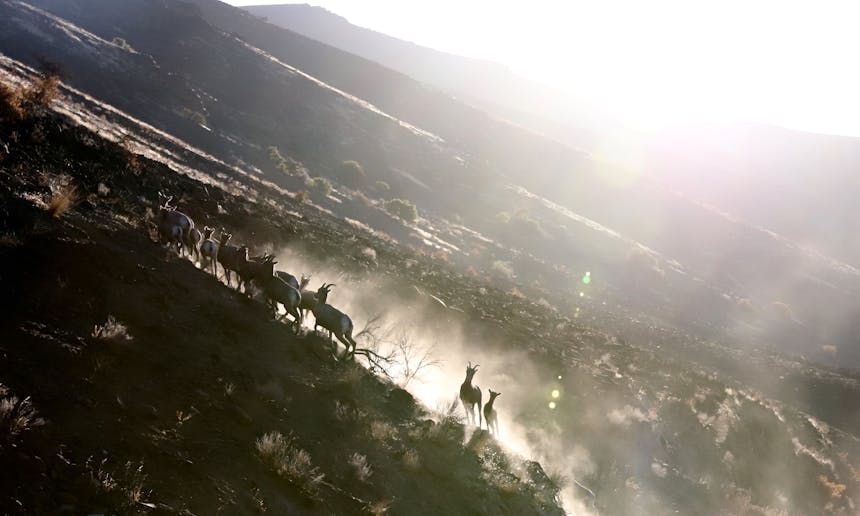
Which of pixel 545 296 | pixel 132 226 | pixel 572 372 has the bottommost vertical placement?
pixel 545 296

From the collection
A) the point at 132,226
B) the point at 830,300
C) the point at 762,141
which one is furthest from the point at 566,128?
the point at 132,226

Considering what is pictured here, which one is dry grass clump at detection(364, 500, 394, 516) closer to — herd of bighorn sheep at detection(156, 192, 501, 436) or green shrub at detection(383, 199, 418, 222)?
herd of bighorn sheep at detection(156, 192, 501, 436)

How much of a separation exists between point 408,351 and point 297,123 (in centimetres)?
5950

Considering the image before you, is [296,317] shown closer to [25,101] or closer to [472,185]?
[25,101]

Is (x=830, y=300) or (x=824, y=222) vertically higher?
(x=824, y=222)

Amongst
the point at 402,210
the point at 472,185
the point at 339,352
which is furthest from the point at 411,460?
the point at 472,185

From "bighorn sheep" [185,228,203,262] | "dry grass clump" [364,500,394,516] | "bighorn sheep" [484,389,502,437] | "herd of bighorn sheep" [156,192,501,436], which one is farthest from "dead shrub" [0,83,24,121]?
"bighorn sheep" [484,389,502,437]

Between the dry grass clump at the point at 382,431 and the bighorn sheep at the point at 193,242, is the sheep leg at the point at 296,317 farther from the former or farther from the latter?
the bighorn sheep at the point at 193,242

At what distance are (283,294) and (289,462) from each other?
5900mm

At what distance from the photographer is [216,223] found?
22656 millimetres

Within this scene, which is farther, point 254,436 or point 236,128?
point 236,128

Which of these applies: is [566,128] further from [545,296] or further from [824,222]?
[545,296]

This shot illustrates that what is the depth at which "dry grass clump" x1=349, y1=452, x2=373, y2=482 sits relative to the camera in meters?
9.76

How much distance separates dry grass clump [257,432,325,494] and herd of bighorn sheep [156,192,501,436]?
4.86 meters
